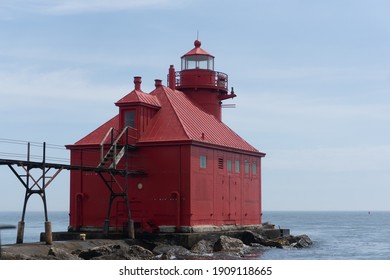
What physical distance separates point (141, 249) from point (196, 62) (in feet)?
53.1

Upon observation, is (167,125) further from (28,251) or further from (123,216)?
(28,251)

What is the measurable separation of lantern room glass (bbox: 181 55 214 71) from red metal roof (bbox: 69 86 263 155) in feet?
7.60

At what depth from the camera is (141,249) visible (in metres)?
32.4

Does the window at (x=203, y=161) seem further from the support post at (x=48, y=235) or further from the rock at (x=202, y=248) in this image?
the support post at (x=48, y=235)

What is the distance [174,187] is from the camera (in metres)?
36.7

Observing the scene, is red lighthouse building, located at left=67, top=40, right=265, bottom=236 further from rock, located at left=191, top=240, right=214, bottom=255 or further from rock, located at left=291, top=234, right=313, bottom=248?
rock, located at left=291, top=234, right=313, bottom=248

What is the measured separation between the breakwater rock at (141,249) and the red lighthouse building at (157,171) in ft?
4.45

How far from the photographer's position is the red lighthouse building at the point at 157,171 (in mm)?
36469

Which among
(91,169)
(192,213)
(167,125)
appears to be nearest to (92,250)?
(91,169)

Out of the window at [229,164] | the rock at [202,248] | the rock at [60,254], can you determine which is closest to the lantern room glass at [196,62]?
the window at [229,164]

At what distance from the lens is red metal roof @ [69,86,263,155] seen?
1473 inches

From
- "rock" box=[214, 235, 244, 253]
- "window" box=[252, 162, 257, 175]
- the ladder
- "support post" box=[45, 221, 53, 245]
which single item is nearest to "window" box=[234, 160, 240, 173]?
"window" box=[252, 162, 257, 175]

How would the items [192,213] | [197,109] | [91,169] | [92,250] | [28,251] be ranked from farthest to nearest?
1. [197,109]
2. [192,213]
3. [91,169]
4. [92,250]
5. [28,251]

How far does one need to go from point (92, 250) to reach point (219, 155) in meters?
11.9
